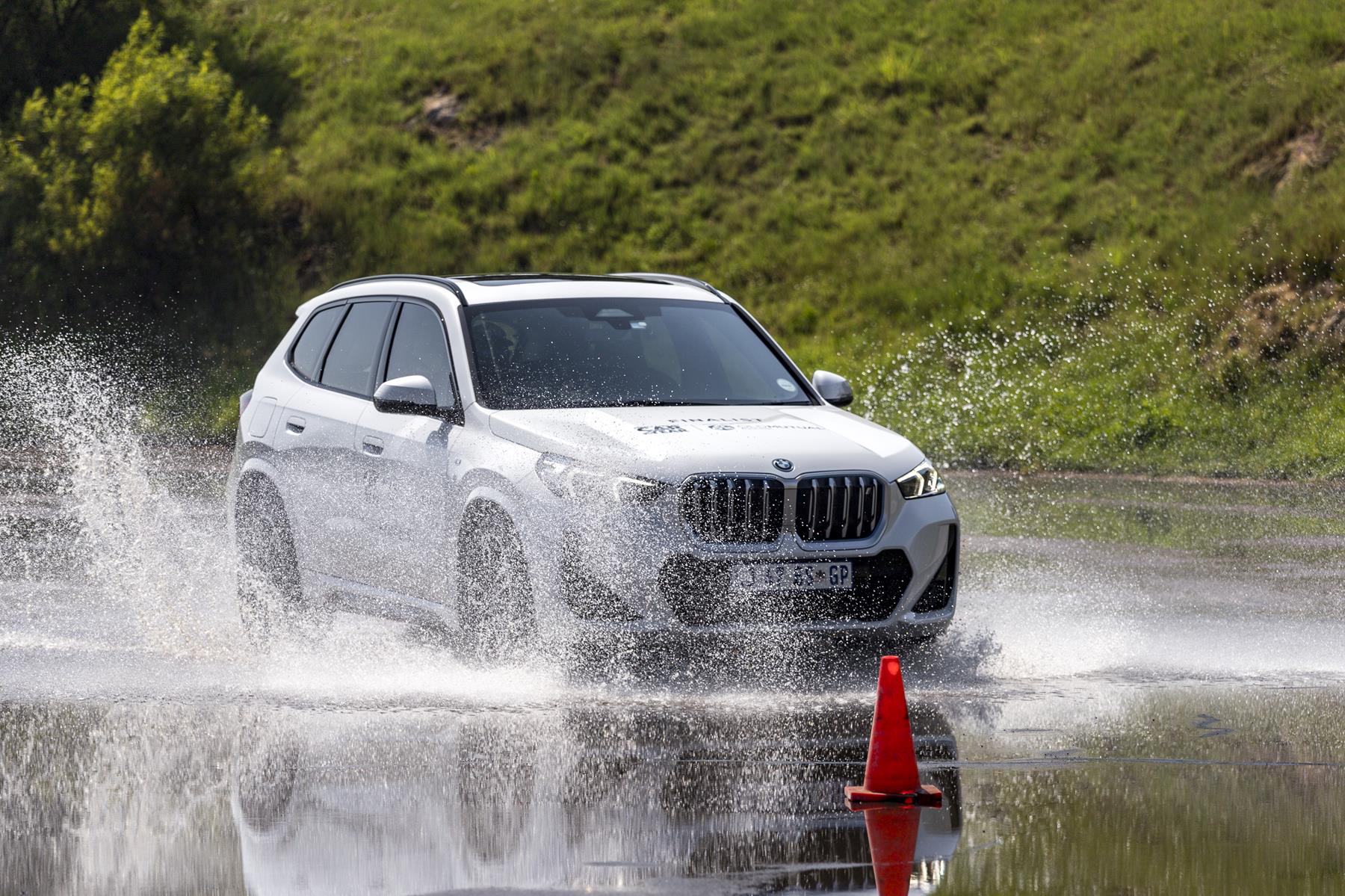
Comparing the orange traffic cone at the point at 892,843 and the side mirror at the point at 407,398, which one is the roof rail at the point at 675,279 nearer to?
the side mirror at the point at 407,398

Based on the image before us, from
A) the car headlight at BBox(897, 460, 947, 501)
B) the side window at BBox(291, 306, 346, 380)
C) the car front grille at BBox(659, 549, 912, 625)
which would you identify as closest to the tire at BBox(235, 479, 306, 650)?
the side window at BBox(291, 306, 346, 380)

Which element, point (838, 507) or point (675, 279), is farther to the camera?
point (675, 279)

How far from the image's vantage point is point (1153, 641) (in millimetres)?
10609

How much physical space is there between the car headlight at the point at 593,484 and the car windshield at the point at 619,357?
707 millimetres

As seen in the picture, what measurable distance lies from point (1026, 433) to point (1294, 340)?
4.00 m

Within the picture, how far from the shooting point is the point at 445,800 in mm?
6652

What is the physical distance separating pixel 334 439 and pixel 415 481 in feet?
2.69

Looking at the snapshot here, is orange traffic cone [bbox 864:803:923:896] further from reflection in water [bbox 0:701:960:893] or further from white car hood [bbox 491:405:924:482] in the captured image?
white car hood [bbox 491:405:924:482]

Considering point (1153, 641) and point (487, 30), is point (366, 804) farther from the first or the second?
point (487, 30)

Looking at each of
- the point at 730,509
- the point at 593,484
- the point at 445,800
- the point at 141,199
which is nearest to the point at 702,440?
the point at 730,509

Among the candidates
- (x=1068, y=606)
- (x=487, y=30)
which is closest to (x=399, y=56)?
(x=487, y=30)

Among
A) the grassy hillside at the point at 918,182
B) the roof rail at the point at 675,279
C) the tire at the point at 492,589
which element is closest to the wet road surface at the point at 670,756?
the tire at the point at 492,589

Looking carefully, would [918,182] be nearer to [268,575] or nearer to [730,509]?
[268,575]

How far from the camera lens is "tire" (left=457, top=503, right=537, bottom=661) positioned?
8.79m
